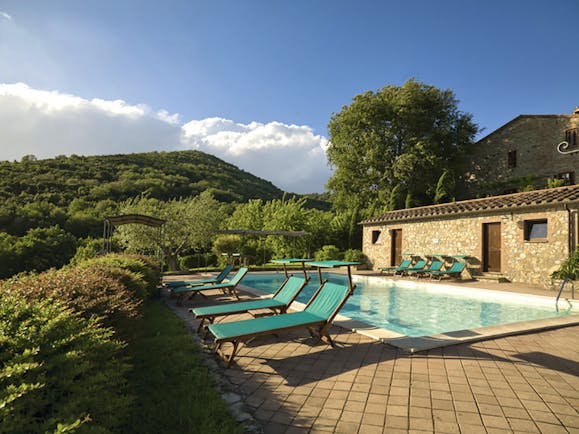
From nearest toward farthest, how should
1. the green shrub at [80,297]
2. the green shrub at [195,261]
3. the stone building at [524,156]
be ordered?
the green shrub at [80,297] < the stone building at [524,156] < the green shrub at [195,261]

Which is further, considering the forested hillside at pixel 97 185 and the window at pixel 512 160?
the forested hillside at pixel 97 185

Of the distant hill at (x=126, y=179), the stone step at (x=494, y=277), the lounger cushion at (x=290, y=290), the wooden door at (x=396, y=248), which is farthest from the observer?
the distant hill at (x=126, y=179)

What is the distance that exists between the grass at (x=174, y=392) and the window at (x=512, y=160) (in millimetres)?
23757

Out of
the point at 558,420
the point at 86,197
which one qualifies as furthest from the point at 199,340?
the point at 86,197

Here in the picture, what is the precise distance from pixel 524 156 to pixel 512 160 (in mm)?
810

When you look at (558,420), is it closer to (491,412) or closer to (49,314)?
(491,412)

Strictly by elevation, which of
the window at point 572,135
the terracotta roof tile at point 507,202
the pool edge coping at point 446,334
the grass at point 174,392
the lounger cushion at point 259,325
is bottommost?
the grass at point 174,392

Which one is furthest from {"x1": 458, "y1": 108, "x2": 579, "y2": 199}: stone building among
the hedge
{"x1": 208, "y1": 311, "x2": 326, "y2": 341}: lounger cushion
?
the hedge

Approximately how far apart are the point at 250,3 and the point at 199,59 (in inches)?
96.2

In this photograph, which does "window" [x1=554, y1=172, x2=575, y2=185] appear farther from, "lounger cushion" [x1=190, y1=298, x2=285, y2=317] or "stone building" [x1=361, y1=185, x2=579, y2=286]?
"lounger cushion" [x1=190, y1=298, x2=285, y2=317]

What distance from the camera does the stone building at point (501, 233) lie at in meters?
10.8

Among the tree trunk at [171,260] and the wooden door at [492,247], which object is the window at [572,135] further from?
the tree trunk at [171,260]

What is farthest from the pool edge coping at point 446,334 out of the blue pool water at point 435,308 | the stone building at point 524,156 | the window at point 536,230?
the stone building at point 524,156

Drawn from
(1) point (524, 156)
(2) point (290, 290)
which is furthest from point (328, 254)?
(1) point (524, 156)
